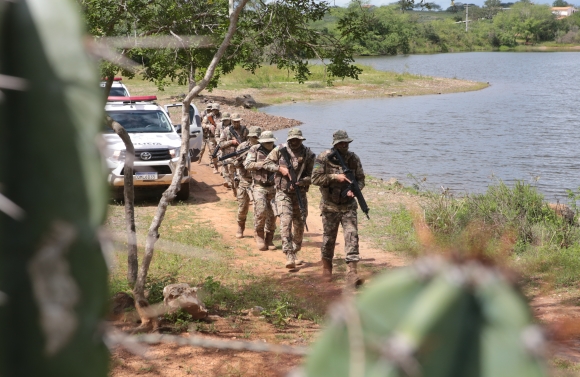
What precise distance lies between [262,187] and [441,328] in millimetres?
10066

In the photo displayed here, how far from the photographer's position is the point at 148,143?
13078mm

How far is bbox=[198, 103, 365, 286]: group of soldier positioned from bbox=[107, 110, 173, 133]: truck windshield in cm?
188

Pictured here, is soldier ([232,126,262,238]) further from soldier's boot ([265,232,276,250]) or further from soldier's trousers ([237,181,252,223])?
soldier's boot ([265,232,276,250])

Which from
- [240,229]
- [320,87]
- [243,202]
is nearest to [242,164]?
[243,202]

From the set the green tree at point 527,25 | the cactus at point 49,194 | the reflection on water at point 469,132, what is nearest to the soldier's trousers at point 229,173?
the reflection on water at point 469,132

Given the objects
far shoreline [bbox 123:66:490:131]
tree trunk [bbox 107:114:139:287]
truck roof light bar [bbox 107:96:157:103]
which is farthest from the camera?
far shoreline [bbox 123:66:490:131]

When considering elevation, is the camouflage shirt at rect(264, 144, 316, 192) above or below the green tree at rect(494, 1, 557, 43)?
below

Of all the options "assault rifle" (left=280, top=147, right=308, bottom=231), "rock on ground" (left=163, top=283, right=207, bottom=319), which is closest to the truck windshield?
"assault rifle" (left=280, top=147, right=308, bottom=231)

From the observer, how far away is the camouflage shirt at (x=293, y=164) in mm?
9883

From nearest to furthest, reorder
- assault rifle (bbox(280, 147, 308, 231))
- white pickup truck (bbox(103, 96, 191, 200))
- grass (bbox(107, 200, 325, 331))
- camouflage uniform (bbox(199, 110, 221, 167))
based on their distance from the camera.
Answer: grass (bbox(107, 200, 325, 331)) < assault rifle (bbox(280, 147, 308, 231)) < white pickup truck (bbox(103, 96, 191, 200)) < camouflage uniform (bbox(199, 110, 221, 167))

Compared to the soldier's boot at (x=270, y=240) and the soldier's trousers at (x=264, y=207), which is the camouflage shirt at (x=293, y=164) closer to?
the soldier's trousers at (x=264, y=207)

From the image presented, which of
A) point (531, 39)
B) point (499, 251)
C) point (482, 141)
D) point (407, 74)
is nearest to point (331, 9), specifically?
point (499, 251)

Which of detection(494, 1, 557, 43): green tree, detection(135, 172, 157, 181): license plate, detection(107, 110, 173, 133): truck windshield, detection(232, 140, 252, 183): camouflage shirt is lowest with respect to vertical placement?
detection(135, 172, 157, 181): license plate

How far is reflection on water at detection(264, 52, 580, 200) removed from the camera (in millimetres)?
21578
